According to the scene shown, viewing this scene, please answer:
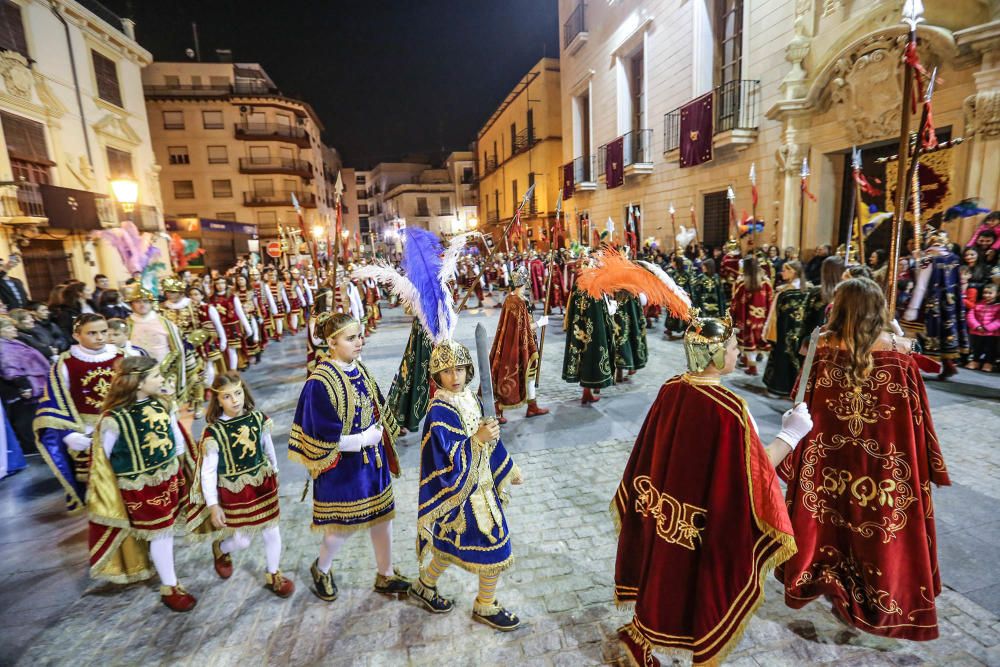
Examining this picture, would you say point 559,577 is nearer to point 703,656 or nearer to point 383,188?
point 703,656

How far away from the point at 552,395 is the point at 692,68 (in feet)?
42.8

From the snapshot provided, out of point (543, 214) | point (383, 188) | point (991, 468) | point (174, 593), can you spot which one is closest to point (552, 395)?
point (991, 468)

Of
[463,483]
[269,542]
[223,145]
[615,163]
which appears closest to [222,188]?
[223,145]

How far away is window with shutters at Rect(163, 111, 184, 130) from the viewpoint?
3344 cm

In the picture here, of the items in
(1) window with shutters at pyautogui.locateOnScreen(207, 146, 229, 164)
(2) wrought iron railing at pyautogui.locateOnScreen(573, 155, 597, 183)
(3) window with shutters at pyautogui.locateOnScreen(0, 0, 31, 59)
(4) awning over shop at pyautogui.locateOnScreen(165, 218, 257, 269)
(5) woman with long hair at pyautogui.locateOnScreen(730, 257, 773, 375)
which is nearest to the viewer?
(5) woman with long hair at pyautogui.locateOnScreen(730, 257, 773, 375)

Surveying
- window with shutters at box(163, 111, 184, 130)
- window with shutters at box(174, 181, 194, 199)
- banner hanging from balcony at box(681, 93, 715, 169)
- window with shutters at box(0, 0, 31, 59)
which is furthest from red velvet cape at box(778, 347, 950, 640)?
window with shutters at box(163, 111, 184, 130)

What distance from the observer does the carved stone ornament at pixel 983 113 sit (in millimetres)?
7480

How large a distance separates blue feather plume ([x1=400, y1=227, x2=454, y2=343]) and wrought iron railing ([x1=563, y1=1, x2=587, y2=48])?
24.6 m

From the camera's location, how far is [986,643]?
256 centimetres

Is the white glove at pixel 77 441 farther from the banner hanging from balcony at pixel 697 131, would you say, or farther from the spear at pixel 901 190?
the banner hanging from balcony at pixel 697 131

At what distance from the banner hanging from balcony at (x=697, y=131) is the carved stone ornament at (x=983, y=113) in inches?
258

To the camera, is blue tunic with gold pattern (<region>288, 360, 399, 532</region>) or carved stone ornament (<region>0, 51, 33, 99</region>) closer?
blue tunic with gold pattern (<region>288, 360, 399, 532</region>)

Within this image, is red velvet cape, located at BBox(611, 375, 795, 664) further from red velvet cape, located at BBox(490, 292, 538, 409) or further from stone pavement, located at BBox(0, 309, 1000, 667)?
red velvet cape, located at BBox(490, 292, 538, 409)

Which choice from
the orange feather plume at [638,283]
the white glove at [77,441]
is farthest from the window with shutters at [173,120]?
the orange feather plume at [638,283]
